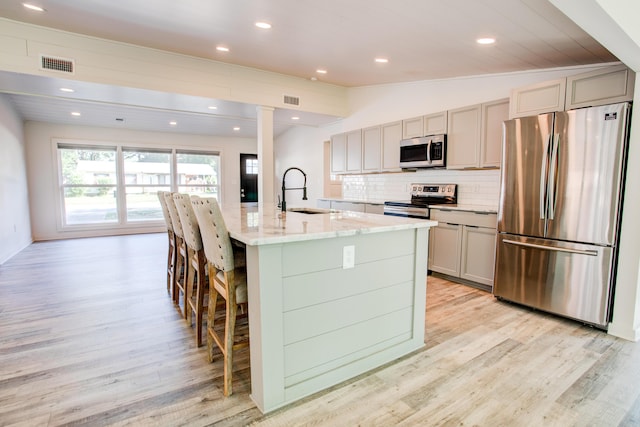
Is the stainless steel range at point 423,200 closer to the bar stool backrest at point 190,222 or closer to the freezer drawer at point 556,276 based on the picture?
the freezer drawer at point 556,276

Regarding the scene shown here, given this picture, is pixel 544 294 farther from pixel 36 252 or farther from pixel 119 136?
pixel 119 136

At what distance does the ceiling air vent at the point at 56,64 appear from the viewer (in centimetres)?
343

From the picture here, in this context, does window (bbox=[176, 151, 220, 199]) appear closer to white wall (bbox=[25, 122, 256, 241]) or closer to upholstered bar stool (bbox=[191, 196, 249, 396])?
white wall (bbox=[25, 122, 256, 241])

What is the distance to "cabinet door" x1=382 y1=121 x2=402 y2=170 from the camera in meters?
4.80

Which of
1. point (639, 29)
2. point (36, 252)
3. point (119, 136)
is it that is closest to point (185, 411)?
point (639, 29)

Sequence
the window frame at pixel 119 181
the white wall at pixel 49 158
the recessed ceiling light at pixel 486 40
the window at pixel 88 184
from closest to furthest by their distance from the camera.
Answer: the recessed ceiling light at pixel 486 40
the white wall at pixel 49 158
the window frame at pixel 119 181
the window at pixel 88 184

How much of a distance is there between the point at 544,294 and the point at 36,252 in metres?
7.33

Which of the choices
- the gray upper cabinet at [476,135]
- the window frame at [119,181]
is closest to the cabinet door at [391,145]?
the gray upper cabinet at [476,135]

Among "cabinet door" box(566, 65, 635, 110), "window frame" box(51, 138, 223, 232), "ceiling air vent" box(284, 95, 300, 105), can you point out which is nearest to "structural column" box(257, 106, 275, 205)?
"ceiling air vent" box(284, 95, 300, 105)

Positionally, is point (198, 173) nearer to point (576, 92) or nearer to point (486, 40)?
point (486, 40)

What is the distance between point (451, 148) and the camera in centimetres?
409

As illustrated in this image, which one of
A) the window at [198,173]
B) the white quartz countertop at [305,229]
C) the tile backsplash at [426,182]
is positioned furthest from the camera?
the window at [198,173]

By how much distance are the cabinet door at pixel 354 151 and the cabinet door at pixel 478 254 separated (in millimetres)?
2333

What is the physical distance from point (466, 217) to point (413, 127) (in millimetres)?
1573
